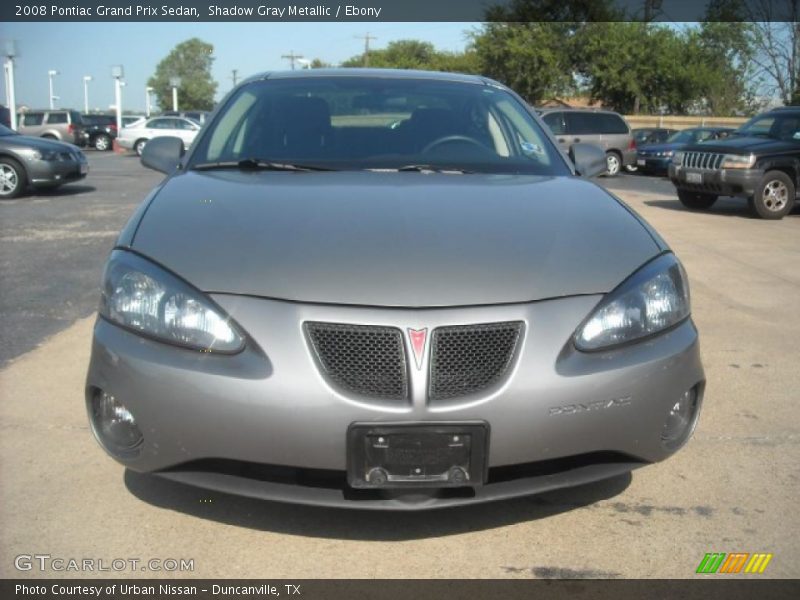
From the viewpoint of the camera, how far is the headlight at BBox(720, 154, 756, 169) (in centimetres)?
1209

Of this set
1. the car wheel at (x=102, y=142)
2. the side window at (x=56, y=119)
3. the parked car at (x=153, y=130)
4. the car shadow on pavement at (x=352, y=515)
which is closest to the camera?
the car shadow on pavement at (x=352, y=515)

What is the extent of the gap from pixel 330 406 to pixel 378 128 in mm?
1829

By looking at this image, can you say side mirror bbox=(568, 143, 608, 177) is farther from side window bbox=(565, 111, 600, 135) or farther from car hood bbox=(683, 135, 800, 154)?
side window bbox=(565, 111, 600, 135)

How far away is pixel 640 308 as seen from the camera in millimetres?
2602

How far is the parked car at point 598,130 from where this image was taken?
69.2 ft

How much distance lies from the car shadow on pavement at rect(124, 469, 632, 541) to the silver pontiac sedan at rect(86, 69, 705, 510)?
→ 34 cm

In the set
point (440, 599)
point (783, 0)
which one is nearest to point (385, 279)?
point (440, 599)

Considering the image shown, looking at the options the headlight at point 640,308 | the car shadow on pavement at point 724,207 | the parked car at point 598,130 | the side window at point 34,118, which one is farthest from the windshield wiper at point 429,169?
the side window at point 34,118

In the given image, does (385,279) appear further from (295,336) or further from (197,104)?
(197,104)

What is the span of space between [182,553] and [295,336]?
32.2 inches

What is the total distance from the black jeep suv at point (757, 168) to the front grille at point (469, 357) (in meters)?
10.9

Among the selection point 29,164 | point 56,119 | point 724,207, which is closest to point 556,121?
point 724,207

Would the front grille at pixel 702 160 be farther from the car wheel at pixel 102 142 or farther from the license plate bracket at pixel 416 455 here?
the car wheel at pixel 102 142

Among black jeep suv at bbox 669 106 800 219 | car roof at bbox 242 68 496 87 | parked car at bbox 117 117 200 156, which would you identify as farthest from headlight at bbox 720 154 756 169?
parked car at bbox 117 117 200 156
